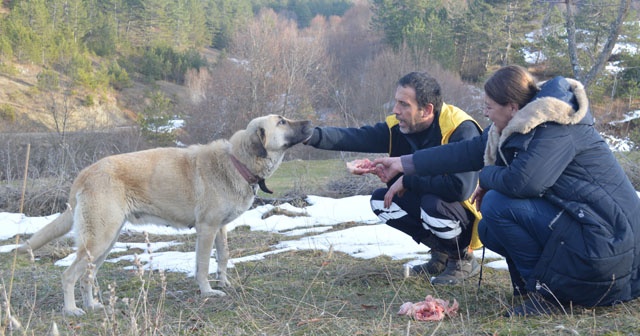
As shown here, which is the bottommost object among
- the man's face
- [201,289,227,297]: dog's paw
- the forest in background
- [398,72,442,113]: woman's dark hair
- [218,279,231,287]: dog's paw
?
the forest in background

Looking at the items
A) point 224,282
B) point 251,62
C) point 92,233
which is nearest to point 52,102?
point 251,62

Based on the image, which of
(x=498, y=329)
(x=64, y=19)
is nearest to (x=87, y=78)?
(x=64, y=19)

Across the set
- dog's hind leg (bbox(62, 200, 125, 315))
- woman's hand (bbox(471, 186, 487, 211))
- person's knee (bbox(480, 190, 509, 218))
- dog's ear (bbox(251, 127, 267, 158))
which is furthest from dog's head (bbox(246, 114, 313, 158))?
person's knee (bbox(480, 190, 509, 218))

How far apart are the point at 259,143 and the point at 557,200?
2656 millimetres

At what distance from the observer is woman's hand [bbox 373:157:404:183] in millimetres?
3939

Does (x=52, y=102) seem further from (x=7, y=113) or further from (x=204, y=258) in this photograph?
(x=204, y=258)

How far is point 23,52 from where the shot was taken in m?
43.2

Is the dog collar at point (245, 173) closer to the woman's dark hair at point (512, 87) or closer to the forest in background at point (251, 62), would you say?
the woman's dark hair at point (512, 87)

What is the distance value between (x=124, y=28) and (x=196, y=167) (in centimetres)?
5834

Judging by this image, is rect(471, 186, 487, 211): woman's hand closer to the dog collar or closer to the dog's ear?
the dog collar

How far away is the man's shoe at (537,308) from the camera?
10.6 feet

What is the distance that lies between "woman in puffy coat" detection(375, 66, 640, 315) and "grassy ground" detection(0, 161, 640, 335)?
0.70 ft

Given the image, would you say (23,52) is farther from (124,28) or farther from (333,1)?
(333,1)

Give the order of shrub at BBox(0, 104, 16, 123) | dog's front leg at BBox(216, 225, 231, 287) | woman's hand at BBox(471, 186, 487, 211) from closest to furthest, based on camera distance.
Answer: woman's hand at BBox(471, 186, 487, 211)
dog's front leg at BBox(216, 225, 231, 287)
shrub at BBox(0, 104, 16, 123)
